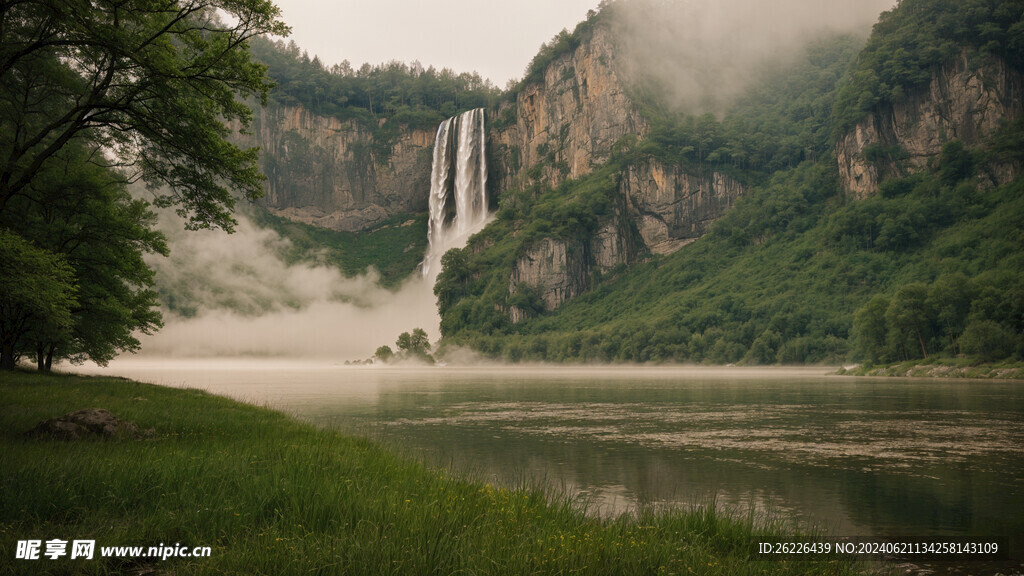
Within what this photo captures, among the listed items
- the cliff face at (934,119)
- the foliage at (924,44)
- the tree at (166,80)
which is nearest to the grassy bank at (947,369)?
the tree at (166,80)

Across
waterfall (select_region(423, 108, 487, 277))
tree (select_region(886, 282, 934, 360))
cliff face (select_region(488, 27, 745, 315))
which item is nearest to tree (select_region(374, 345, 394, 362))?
cliff face (select_region(488, 27, 745, 315))

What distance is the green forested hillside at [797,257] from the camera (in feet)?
245

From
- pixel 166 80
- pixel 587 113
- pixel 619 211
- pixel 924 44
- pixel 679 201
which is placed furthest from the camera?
pixel 587 113

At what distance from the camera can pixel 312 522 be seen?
6.14 meters

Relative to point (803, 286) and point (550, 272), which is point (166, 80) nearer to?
point (803, 286)

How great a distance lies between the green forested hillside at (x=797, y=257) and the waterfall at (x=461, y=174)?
9246 millimetres

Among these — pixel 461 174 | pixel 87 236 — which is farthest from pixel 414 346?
pixel 87 236

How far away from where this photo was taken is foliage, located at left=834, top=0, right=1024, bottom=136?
127 meters

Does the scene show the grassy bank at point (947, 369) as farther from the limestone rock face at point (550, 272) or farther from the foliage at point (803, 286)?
the limestone rock face at point (550, 272)

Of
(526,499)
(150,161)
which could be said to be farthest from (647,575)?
(150,161)

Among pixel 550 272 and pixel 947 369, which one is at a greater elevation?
pixel 550 272

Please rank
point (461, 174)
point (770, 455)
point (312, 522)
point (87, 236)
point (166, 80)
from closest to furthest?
point (312, 522)
point (166, 80)
point (770, 455)
point (87, 236)
point (461, 174)

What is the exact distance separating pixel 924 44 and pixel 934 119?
754 inches

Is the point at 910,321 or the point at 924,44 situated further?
the point at 924,44
